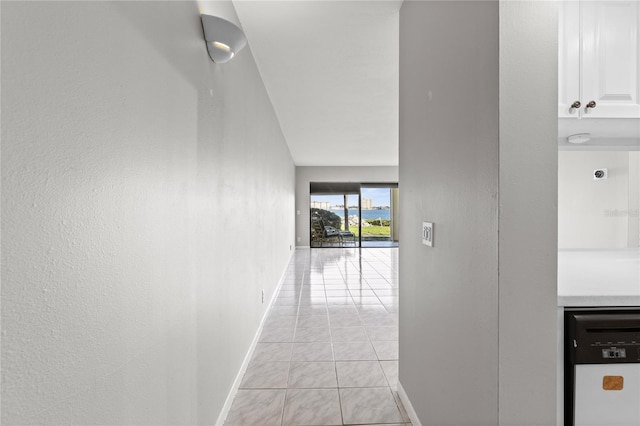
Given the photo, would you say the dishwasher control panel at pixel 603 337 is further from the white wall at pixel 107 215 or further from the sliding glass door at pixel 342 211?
the sliding glass door at pixel 342 211

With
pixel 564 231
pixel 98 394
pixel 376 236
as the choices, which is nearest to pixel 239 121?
pixel 98 394

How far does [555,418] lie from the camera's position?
1043 mm

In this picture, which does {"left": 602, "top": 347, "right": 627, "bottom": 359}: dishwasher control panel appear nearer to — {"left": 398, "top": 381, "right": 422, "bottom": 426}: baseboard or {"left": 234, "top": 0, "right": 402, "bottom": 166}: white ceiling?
{"left": 398, "top": 381, "right": 422, "bottom": 426}: baseboard

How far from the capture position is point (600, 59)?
1399 mm

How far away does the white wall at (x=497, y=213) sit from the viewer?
39.5 inches

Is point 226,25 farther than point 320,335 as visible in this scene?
No

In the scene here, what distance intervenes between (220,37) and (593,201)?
263 centimetres

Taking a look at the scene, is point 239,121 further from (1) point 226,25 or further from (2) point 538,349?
(2) point 538,349

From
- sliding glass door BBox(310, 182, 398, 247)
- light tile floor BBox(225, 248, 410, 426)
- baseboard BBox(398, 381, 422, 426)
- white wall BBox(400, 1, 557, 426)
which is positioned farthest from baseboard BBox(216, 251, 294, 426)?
sliding glass door BBox(310, 182, 398, 247)

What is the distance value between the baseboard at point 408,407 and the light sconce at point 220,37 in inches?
82.9

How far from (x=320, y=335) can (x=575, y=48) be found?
2679mm

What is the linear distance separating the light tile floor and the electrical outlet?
1.04 m

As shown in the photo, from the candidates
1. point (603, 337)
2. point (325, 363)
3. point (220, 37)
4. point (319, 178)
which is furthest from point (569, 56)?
point (319, 178)

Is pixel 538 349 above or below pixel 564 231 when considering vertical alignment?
below
